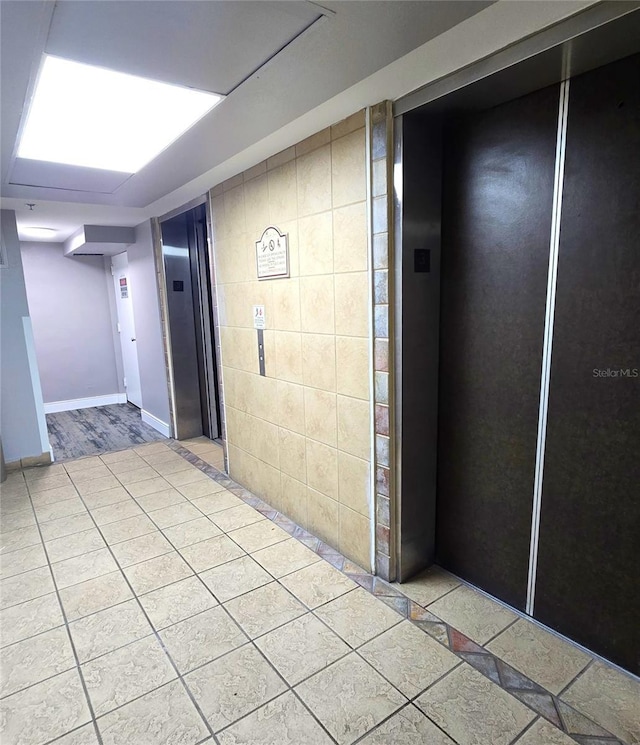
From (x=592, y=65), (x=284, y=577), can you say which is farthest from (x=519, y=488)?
(x=592, y=65)

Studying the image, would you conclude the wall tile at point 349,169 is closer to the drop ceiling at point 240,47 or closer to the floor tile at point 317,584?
the drop ceiling at point 240,47

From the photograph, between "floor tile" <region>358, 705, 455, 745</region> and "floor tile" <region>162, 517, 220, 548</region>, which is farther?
"floor tile" <region>162, 517, 220, 548</region>

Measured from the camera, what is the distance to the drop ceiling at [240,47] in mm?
1230

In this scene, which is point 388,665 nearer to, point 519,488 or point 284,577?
point 284,577

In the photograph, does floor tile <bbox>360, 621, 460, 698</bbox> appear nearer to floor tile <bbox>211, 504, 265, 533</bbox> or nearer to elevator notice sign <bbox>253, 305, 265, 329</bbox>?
floor tile <bbox>211, 504, 265, 533</bbox>

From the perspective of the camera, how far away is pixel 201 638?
1.87m

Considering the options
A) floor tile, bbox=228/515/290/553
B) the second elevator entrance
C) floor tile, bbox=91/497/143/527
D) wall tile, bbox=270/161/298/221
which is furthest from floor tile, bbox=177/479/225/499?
wall tile, bbox=270/161/298/221

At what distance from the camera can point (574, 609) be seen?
1.73 metres

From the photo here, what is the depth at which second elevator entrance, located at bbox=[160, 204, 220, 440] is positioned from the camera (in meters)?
4.29

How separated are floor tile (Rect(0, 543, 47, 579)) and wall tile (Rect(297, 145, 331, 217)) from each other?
2.45 m

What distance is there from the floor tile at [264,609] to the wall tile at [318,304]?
1332 millimetres

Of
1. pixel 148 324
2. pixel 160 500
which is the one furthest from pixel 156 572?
pixel 148 324

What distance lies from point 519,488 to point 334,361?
1.04m

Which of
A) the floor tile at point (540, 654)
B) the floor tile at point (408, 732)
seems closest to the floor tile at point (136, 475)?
the floor tile at point (408, 732)
